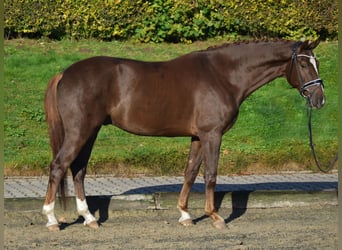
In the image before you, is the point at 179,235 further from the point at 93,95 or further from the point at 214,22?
the point at 214,22

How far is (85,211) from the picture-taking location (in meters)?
8.17

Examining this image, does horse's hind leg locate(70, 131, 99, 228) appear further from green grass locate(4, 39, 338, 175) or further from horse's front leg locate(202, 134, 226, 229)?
green grass locate(4, 39, 338, 175)

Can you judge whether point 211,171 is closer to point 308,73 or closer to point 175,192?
point 175,192

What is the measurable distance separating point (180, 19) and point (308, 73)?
7003 mm

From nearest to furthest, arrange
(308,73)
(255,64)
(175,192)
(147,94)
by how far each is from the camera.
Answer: (147,94) → (308,73) → (255,64) → (175,192)

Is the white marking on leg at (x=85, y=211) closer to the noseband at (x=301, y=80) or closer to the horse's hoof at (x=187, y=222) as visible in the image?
the horse's hoof at (x=187, y=222)

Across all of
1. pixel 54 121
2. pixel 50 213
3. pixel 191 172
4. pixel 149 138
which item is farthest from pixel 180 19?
pixel 50 213

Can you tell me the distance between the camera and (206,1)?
15.1 metres

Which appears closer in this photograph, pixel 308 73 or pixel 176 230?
pixel 176 230

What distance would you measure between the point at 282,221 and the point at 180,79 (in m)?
1.78

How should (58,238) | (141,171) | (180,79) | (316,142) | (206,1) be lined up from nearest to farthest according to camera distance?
(58,238) < (180,79) < (141,171) < (316,142) < (206,1)

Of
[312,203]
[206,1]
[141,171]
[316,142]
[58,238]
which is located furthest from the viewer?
[206,1]

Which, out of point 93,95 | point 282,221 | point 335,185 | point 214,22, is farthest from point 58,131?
point 214,22

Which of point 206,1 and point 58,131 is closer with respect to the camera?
point 58,131
